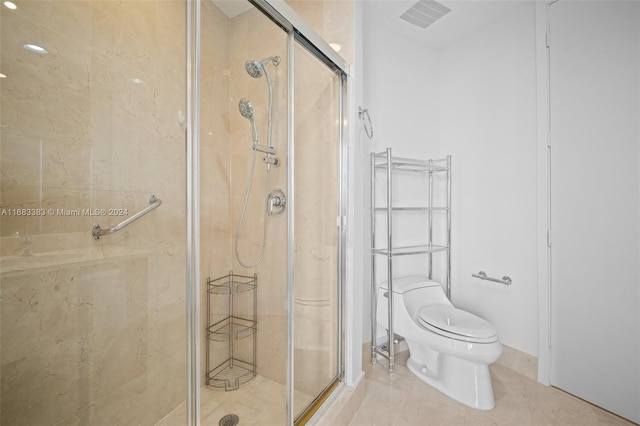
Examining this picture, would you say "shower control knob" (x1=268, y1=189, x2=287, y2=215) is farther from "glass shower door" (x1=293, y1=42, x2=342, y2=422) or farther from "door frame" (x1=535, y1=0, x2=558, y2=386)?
"door frame" (x1=535, y1=0, x2=558, y2=386)

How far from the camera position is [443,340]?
5.60ft

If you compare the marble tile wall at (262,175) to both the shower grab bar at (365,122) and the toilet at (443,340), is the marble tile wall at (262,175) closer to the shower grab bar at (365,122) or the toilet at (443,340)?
the shower grab bar at (365,122)

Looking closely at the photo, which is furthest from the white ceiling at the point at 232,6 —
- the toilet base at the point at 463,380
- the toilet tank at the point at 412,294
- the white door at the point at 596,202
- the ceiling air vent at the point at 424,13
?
the toilet base at the point at 463,380

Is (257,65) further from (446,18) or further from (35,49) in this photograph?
(446,18)

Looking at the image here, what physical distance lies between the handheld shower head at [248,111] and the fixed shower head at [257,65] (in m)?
0.12

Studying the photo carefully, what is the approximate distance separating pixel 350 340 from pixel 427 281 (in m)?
0.85

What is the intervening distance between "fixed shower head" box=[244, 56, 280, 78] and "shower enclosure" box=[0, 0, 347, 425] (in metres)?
0.01

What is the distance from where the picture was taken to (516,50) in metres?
2.04

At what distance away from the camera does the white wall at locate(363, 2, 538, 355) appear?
1.99 m

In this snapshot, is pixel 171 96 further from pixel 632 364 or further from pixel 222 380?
pixel 632 364

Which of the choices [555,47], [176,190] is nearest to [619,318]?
[555,47]

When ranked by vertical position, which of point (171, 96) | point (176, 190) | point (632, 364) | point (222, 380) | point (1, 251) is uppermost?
point (171, 96)

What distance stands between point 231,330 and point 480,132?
7.29 ft

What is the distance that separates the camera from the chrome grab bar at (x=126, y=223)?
102cm
